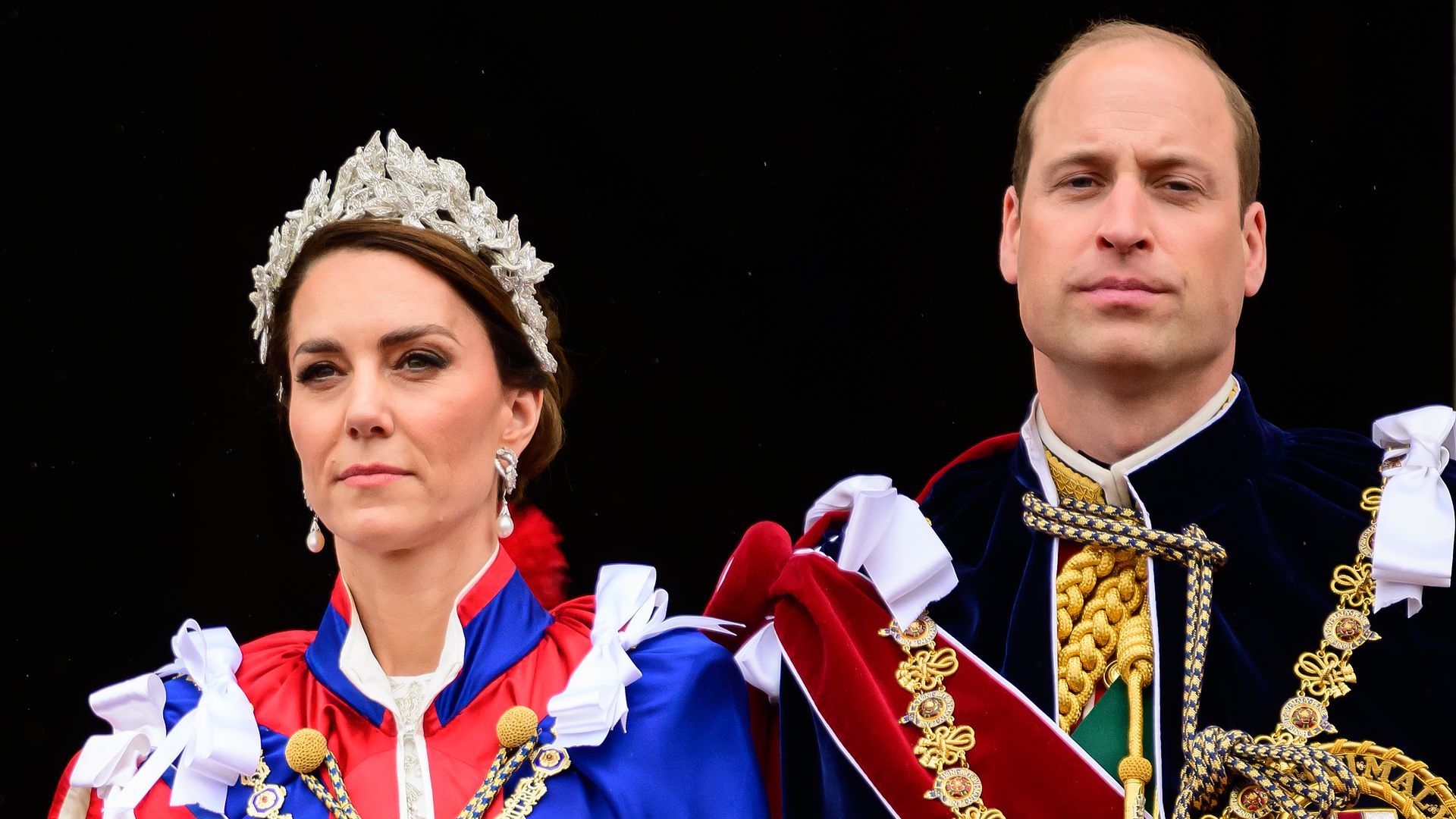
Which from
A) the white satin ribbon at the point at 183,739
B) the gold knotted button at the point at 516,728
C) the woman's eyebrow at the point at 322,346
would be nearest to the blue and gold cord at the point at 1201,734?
the gold knotted button at the point at 516,728

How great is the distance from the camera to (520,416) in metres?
2.98

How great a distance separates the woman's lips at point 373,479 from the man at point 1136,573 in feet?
1.86

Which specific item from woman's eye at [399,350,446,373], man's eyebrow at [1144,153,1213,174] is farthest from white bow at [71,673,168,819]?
man's eyebrow at [1144,153,1213,174]

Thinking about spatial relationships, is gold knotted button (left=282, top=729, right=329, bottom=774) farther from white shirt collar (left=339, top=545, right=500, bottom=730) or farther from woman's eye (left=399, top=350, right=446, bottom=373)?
woman's eye (left=399, top=350, right=446, bottom=373)

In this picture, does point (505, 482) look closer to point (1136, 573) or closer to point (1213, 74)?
point (1136, 573)

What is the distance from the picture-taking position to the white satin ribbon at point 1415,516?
8.13 feet

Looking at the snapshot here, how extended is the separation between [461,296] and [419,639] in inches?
19.8

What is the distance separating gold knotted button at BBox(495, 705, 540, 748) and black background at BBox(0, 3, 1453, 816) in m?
1.22

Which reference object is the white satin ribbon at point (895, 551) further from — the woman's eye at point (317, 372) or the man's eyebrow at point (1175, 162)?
the woman's eye at point (317, 372)

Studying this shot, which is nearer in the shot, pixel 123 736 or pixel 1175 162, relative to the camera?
pixel 1175 162

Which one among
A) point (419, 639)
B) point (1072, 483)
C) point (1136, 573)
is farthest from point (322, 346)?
point (1136, 573)

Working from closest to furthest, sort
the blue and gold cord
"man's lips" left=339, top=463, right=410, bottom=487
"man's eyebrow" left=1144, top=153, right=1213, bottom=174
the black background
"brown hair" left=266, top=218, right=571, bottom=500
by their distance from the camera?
1. the blue and gold cord
2. "man's eyebrow" left=1144, top=153, right=1213, bottom=174
3. "man's lips" left=339, top=463, right=410, bottom=487
4. "brown hair" left=266, top=218, right=571, bottom=500
5. the black background

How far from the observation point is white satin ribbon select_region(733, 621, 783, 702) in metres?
2.81

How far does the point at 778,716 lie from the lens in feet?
9.10
